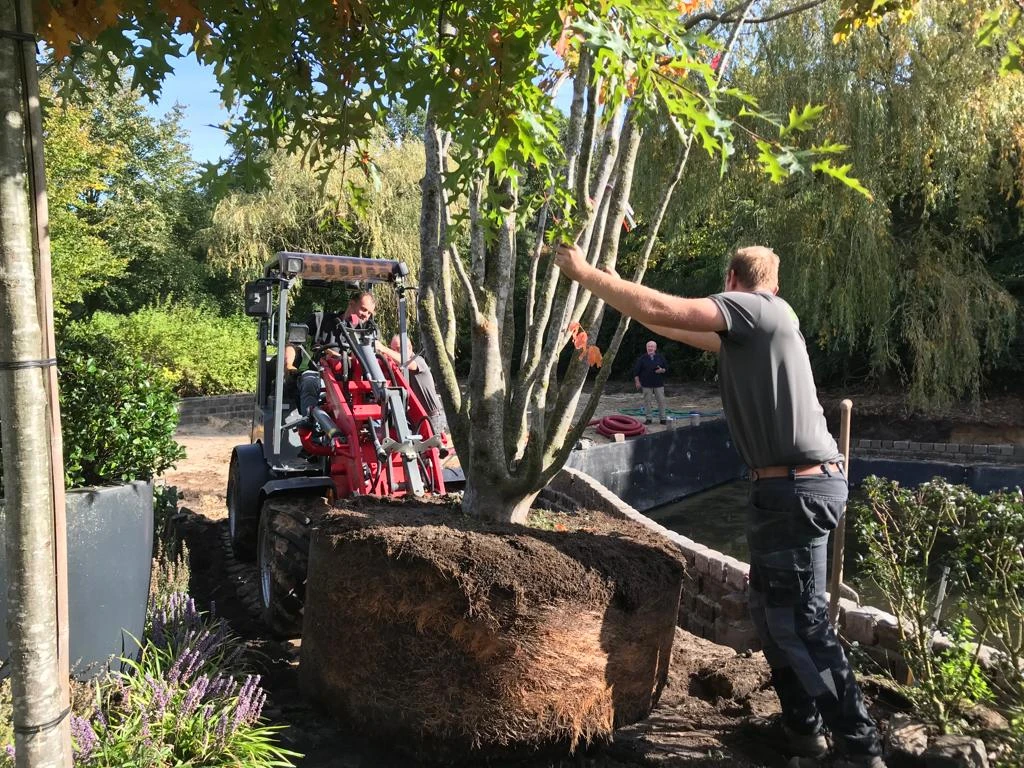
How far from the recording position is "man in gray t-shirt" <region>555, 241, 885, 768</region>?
278 centimetres

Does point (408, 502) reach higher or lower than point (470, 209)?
lower

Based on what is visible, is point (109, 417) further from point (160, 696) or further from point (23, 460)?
point (23, 460)

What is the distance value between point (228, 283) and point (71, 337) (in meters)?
24.1

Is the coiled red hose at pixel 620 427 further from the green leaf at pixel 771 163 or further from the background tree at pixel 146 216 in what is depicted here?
the background tree at pixel 146 216

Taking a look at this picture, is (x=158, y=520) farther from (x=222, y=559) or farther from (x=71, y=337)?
(x=71, y=337)

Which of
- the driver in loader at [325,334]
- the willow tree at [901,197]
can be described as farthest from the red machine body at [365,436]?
the willow tree at [901,197]

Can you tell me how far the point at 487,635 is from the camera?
2.87 metres

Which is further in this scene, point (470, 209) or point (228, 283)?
point (228, 283)

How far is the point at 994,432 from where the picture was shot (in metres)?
14.3

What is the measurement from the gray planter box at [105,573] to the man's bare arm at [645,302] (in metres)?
2.19

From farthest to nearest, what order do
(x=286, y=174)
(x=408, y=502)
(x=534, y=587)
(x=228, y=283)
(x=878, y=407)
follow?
1. (x=228, y=283)
2. (x=286, y=174)
3. (x=878, y=407)
4. (x=408, y=502)
5. (x=534, y=587)

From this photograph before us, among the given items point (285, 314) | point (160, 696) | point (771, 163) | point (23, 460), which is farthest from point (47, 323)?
point (285, 314)

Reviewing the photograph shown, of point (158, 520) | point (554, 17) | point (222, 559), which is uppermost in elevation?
point (554, 17)

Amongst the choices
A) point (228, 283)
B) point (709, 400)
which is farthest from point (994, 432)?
point (228, 283)
